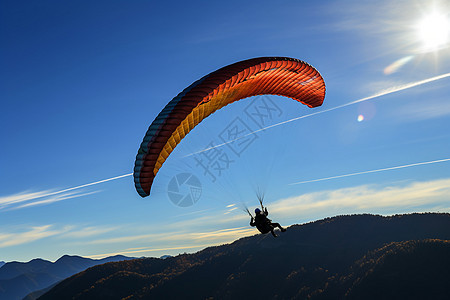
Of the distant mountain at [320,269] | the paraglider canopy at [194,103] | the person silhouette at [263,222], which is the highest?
the paraglider canopy at [194,103]

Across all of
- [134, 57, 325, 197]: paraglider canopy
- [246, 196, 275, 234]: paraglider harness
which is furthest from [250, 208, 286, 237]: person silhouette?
[134, 57, 325, 197]: paraglider canopy

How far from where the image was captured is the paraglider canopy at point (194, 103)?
570 inches

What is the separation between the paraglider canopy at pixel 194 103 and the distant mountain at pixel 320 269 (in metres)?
92.1

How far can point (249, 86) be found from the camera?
1817 centimetres

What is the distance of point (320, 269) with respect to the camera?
14100 cm

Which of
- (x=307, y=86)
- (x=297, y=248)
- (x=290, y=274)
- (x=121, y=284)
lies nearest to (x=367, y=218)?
(x=297, y=248)

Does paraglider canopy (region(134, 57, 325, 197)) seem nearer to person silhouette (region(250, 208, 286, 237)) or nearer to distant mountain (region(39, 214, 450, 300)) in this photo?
person silhouette (region(250, 208, 286, 237))

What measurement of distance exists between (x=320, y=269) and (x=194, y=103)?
14174cm

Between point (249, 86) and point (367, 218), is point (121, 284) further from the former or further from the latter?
point (249, 86)

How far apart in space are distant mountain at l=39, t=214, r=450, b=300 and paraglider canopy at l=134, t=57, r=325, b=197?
92.1m

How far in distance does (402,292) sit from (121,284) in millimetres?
131228

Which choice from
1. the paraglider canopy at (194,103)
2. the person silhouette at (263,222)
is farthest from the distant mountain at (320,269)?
the paraglider canopy at (194,103)

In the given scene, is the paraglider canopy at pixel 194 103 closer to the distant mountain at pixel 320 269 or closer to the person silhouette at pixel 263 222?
the person silhouette at pixel 263 222

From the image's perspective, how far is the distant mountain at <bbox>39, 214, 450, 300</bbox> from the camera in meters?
97.9
